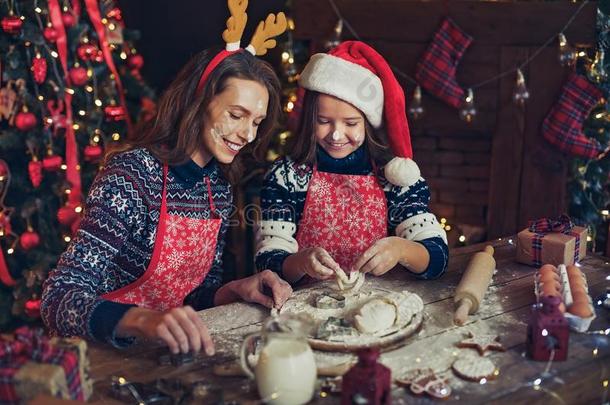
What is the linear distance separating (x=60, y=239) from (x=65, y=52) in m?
0.95

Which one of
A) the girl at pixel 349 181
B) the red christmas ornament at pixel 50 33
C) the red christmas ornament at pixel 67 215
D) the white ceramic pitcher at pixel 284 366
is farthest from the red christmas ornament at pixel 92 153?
the white ceramic pitcher at pixel 284 366

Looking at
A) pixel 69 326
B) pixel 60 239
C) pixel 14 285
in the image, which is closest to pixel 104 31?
pixel 60 239

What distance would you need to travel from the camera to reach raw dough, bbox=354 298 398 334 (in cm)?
188

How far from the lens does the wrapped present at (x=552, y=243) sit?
2.42m

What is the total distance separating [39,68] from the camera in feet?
11.3

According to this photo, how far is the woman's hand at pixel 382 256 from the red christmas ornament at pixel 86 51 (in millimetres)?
2064

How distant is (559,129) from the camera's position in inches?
152

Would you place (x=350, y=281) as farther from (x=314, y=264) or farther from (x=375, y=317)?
(x=375, y=317)

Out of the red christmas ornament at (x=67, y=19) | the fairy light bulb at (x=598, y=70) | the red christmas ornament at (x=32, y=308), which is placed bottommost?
the red christmas ornament at (x=32, y=308)

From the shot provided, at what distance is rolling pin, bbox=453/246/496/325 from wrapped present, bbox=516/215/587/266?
208mm

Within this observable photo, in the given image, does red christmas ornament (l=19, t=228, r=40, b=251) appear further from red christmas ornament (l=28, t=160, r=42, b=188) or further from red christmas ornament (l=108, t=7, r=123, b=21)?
red christmas ornament (l=108, t=7, r=123, b=21)

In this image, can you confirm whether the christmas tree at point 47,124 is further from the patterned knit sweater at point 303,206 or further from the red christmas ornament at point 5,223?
the patterned knit sweater at point 303,206

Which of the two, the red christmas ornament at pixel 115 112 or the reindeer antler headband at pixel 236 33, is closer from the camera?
the reindeer antler headband at pixel 236 33

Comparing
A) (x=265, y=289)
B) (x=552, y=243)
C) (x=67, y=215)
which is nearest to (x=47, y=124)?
(x=67, y=215)
